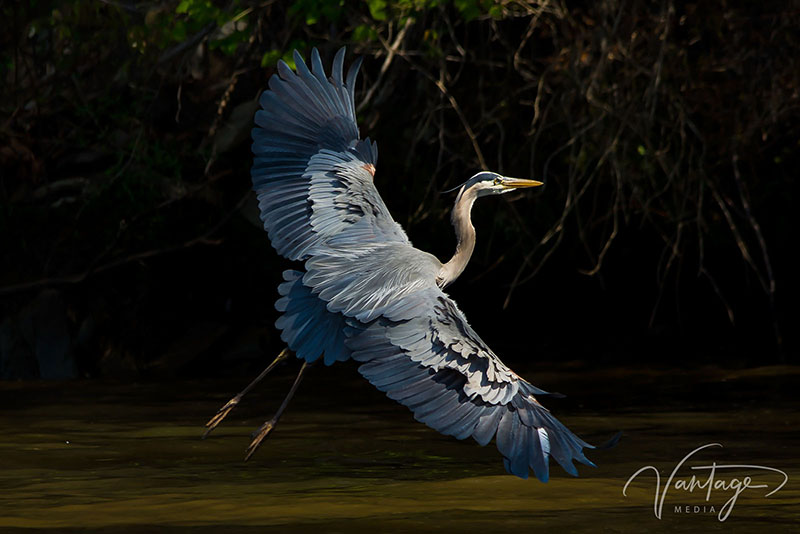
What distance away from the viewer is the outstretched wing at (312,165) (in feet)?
20.7

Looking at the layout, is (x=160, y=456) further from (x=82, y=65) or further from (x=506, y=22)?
(x=506, y=22)

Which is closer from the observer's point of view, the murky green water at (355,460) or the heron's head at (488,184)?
the murky green water at (355,460)

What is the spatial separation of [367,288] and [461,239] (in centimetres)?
105

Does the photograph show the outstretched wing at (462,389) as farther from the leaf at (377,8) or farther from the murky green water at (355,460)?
the leaf at (377,8)

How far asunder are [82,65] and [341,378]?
316 cm

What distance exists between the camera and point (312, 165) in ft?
21.1

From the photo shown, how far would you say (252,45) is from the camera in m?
9.84

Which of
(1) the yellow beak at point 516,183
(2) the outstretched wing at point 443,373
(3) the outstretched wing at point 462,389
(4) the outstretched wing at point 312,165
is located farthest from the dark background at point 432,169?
(3) the outstretched wing at point 462,389

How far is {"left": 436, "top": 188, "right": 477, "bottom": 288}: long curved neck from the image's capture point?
20.8 feet

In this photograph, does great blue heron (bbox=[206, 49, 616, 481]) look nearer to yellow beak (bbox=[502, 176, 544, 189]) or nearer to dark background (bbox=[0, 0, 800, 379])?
yellow beak (bbox=[502, 176, 544, 189])

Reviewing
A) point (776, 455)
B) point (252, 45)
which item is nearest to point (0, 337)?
point (252, 45)

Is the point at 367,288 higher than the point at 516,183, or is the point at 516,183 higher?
the point at 516,183

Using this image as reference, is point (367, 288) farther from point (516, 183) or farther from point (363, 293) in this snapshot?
point (516, 183)
